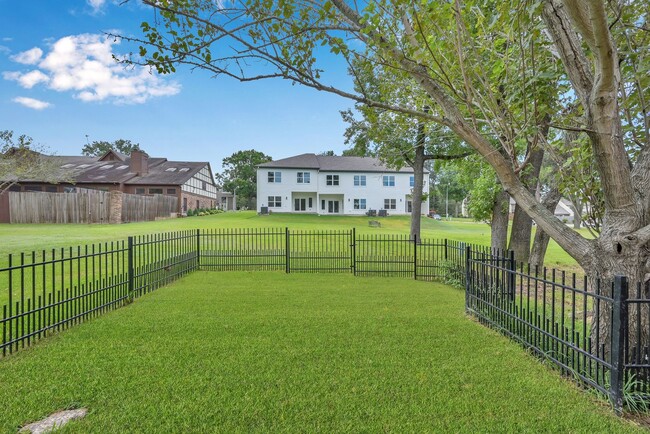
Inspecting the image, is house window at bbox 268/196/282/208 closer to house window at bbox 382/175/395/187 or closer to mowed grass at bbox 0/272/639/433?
Answer: house window at bbox 382/175/395/187

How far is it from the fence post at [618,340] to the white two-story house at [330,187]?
1394 inches

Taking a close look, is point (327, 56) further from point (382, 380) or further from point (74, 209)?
point (74, 209)

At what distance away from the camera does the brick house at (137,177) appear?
117 feet

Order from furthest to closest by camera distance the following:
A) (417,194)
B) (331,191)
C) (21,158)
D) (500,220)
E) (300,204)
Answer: (300,204), (331,191), (21,158), (417,194), (500,220)

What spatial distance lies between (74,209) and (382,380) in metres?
29.3

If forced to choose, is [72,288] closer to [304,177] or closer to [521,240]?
[521,240]

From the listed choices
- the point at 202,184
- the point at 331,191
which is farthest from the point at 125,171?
the point at 331,191

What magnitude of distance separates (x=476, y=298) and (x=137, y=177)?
40478 mm

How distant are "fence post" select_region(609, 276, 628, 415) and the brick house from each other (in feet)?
123

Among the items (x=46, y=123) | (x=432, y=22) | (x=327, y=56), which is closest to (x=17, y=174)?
(x=46, y=123)

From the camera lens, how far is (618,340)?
2943 millimetres

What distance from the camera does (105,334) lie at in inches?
191

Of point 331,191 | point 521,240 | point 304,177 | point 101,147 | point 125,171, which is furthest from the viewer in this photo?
point 101,147

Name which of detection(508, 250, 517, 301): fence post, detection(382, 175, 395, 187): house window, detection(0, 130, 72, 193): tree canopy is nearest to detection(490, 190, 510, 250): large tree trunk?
detection(508, 250, 517, 301): fence post
